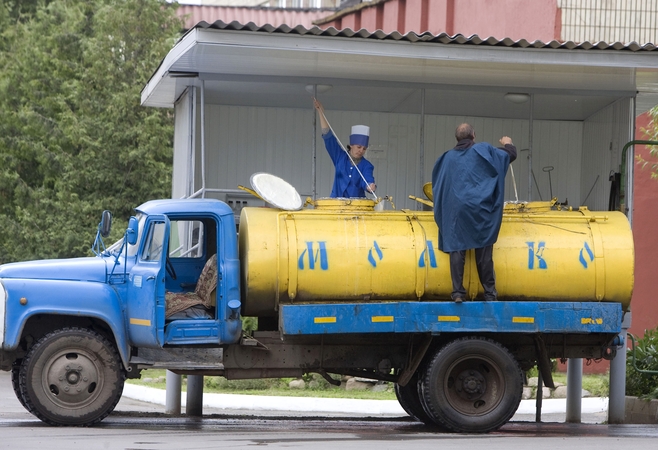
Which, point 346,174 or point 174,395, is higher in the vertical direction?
point 346,174

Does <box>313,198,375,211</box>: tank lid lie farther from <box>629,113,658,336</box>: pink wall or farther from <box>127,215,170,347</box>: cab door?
<box>629,113,658,336</box>: pink wall

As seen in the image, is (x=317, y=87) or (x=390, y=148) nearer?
(x=317, y=87)

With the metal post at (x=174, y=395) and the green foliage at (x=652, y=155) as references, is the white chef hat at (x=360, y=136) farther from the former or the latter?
the green foliage at (x=652, y=155)

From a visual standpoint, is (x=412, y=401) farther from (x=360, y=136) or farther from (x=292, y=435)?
(x=360, y=136)

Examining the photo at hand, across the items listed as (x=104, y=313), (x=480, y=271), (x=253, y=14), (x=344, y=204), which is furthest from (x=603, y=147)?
(x=253, y=14)

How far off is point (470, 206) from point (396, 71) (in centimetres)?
295

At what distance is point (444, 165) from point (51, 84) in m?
16.0

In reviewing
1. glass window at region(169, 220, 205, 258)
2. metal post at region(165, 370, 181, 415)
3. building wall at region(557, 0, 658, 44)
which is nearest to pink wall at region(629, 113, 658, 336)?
building wall at region(557, 0, 658, 44)

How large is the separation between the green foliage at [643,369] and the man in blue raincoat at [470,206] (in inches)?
184

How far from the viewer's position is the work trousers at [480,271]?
35.8ft

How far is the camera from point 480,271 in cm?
1101

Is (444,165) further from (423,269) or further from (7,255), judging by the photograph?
(7,255)

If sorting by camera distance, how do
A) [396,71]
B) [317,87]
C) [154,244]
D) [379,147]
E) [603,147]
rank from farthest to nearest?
[379,147] < [603,147] < [317,87] < [396,71] < [154,244]

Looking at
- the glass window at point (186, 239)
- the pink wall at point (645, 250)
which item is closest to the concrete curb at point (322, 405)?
the pink wall at point (645, 250)
